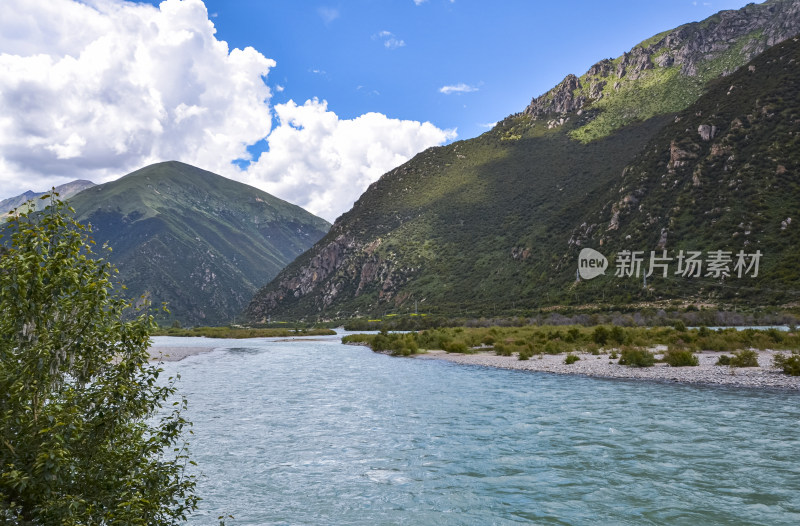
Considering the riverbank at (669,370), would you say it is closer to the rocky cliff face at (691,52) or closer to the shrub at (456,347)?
the shrub at (456,347)

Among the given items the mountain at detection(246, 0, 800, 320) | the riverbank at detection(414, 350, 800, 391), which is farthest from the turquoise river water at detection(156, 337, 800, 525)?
the mountain at detection(246, 0, 800, 320)

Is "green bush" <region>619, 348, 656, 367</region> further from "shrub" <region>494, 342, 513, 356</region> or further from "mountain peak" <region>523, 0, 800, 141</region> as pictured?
"mountain peak" <region>523, 0, 800, 141</region>

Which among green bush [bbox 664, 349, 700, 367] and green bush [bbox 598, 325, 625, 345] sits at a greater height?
green bush [bbox 598, 325, 625, 345]

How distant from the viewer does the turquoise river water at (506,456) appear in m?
10.4

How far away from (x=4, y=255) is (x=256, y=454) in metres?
11.2

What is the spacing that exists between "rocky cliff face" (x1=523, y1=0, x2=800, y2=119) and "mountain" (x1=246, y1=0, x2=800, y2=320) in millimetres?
691

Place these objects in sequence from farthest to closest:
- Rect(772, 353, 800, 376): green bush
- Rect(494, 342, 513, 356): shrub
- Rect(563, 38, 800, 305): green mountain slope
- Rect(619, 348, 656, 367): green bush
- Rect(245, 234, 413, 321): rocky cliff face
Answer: Rect(245, 234, 413, 321): rocky cliff face → Rect(563, 38, 800, 305): green mountain slope → Rect(494, 342, 513, 356): shrub → Rect(619, 348, 656, 367): green bush → Rect(772, 353, 800, 376): green bush

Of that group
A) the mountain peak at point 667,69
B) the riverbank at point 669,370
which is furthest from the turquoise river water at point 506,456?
the mountain peak at point 667,69

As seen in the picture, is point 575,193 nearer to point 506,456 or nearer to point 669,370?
point 669,370

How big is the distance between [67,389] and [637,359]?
3047cm

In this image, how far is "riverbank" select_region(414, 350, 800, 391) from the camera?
22.8 meters

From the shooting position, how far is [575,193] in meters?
120

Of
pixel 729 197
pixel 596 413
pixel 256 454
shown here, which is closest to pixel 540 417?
pixel 596 413

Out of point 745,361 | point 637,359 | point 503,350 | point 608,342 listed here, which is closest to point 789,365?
point 745,361
